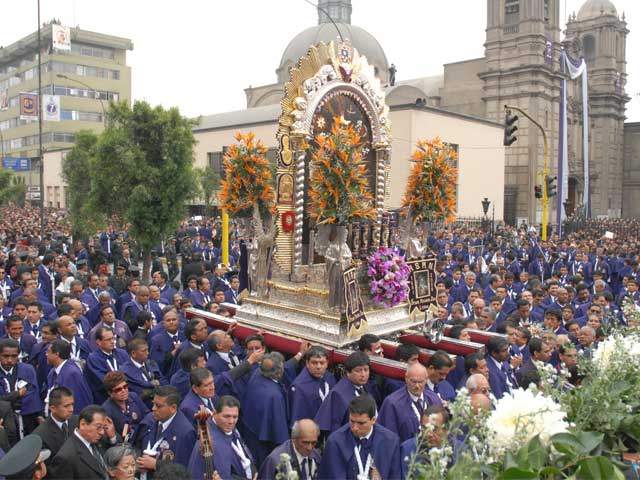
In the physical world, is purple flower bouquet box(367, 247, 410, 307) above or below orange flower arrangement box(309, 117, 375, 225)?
below

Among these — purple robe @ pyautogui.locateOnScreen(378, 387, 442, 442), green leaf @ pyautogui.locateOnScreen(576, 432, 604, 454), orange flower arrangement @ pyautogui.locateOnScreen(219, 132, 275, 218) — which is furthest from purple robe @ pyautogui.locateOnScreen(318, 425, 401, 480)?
orange flower arrangement @ pyautogui.locateOnScreen(219, 132, 275, 218)

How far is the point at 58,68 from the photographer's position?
58.2 metres

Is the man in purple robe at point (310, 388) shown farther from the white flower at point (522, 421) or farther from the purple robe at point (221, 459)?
the white flower at point (522, 421)

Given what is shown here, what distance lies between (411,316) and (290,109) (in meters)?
3.69

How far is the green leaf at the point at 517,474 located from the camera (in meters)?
2.11

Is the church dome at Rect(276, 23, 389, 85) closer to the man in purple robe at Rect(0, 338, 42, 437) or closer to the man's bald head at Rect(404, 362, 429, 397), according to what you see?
the man in purple robe at Rect(0, 338, 42, 437)

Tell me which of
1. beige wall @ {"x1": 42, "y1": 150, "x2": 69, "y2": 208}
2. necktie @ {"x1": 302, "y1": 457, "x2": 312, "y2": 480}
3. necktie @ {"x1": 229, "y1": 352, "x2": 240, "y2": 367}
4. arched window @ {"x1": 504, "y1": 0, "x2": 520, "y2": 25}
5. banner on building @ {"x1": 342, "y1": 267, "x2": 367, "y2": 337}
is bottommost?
necktie @ {"x1": 302, "y1": 457, "x2": 312, "y2": 480}

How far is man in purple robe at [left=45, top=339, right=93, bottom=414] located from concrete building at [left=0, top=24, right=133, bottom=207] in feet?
161

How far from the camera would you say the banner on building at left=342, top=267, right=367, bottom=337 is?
7.75m

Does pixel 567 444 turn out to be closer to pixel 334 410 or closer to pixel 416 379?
pixel 416 379

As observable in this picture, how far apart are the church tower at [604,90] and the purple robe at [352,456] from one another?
54249 millimetres

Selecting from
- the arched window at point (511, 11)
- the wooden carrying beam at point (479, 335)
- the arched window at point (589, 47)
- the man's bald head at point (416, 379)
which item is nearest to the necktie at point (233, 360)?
the man's bald head at point (416, 379)

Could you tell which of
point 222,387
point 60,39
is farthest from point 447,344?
point 60,39

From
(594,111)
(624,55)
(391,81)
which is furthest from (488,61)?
(624,55)
